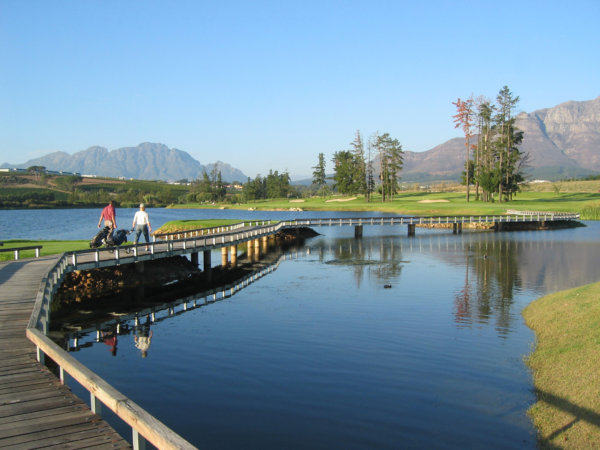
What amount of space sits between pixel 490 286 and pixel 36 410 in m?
26.4

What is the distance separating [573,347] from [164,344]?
13.5 m

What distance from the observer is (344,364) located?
16.4 m

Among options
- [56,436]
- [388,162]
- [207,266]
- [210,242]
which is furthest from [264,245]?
[388,162]

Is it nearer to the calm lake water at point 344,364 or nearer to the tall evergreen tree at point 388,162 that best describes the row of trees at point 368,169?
the tall evergreen tree at point 388,162

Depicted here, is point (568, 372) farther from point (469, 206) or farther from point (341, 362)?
point (469, 206)

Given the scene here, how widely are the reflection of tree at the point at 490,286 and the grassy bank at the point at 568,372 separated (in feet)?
7.01

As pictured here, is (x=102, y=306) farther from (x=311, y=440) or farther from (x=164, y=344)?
(x=311, y=440)

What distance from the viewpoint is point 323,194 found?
175875 millimetres

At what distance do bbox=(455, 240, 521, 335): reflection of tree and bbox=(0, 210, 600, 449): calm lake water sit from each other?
0.39 ft

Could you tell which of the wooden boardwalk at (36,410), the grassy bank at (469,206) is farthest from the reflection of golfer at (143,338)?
the grassy bank at (469,206)

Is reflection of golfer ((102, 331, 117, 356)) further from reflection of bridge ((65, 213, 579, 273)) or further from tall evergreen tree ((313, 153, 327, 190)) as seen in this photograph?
tall evergreen tree ((313, 153, 327, 190))

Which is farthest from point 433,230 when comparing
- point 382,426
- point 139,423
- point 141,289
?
point 139,423

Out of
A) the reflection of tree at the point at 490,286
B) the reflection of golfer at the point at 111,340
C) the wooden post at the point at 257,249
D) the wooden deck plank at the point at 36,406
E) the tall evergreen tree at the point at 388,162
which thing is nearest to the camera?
the wooden deck plank at the point at 36,406

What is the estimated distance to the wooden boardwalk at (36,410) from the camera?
8.12m
